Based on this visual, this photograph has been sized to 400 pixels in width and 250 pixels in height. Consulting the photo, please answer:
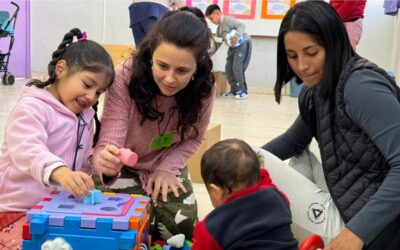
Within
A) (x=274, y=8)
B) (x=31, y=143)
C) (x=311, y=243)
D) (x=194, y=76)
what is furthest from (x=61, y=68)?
(x=274, y=8)

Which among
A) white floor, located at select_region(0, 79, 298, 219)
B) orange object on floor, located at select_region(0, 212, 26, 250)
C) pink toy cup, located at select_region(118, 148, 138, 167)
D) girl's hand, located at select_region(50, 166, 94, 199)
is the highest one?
pink toy cup, located at select_region(118, 148, 138, 167)

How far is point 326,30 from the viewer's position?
1.07 metres

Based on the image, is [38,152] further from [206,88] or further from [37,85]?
[206,88]

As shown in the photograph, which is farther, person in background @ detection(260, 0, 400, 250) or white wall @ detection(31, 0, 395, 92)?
white wall @ detection(31, 0, 395, 92)

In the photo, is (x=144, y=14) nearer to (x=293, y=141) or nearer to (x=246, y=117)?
(x=293, y=141)

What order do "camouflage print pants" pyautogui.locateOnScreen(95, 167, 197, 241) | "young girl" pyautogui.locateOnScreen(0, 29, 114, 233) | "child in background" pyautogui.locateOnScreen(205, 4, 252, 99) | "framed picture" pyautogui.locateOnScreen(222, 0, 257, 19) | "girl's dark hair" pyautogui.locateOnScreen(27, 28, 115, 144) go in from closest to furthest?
1. "young girl" pyautogui.locateOnScreen(0, 29, 114, 233)
2. "girl's dark hair" pyautogui.locateOnScreen(27, 28, 115, 144)
3. "camouflage print pants" pyautogui.locateOnScreen(95, 167, 197, 241)
4. "child in background" pyautogui.locateOnScreen(205, 4, 252, 99)
5. "framed picture" pyautogui.locateOnScreen(222, 0, 257, 19)

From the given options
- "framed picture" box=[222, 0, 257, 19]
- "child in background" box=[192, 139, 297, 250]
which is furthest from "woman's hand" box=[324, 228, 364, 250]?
"framed picture" box=[222, 0, 257, 19]

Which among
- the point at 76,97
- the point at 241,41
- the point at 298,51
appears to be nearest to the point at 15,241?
the point at 76,97

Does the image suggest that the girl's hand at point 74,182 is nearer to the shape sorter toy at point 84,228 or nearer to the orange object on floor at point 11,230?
the shape sorter toy at point 84,228

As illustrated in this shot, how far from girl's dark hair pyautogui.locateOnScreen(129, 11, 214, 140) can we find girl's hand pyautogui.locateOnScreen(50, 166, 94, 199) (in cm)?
39

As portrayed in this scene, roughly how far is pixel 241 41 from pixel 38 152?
14.7ft

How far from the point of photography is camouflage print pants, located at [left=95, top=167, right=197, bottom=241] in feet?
4.34

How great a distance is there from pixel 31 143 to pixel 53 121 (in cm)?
11

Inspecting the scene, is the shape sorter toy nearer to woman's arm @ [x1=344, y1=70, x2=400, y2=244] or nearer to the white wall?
woman's arm @ [x1=344, y1=70, x2=400, y2=244]
